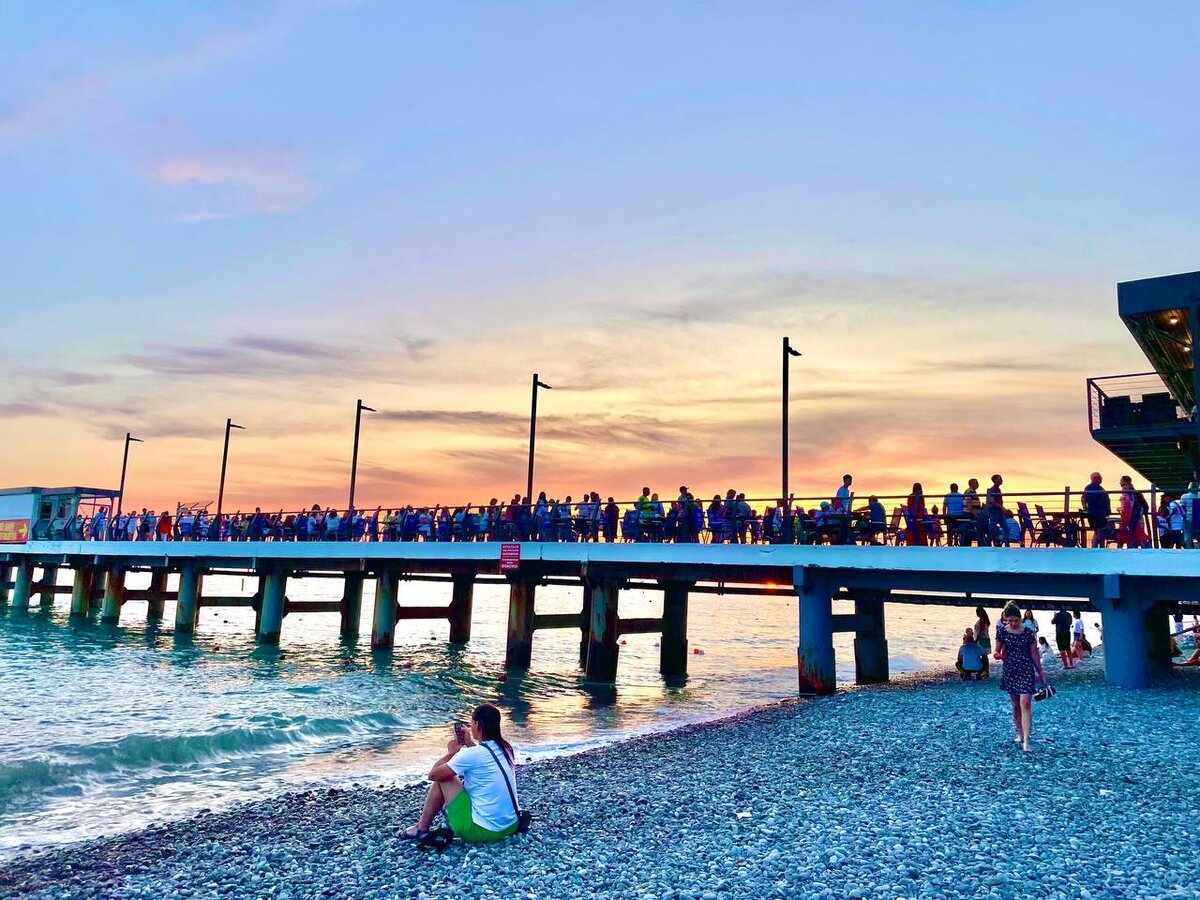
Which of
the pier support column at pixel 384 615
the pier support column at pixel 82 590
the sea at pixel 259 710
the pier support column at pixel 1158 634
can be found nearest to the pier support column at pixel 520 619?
the sea at pixel 259 710

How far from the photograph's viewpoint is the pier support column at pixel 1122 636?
13727 mm

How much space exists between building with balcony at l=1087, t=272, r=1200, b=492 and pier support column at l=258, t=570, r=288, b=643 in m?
26.7

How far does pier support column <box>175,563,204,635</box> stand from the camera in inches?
1309

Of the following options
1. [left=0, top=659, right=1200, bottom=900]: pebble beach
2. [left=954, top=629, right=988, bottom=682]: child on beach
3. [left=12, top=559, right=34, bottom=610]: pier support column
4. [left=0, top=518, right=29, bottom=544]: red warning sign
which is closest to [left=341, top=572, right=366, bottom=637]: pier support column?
[left=0, top=518, right=29, bottom=544]: red warning sign

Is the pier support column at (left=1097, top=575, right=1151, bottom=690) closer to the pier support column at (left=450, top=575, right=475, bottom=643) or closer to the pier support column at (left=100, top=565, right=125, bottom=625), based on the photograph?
the pier support column at (left=450, top=575, right=475, bottom=643)

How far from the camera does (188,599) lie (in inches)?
1326

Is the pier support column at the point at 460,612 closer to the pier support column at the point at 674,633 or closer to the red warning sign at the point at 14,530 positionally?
the pier support column at the point at 674,633

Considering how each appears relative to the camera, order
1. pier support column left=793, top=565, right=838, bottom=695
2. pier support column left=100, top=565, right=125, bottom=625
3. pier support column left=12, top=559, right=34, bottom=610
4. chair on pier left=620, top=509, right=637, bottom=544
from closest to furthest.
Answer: pier support column left=793, top=565, right=838, bottom=695 < chair on pier left=620, top=509, right=637, bottom=544 < pier support column left=100, top=565, right=125, bottom=625 < pier support column left=12, top=559, right=34, bottom=610

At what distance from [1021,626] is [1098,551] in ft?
21.1

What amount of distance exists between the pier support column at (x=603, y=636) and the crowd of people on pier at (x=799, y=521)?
5.64ft

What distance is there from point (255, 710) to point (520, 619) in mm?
8116

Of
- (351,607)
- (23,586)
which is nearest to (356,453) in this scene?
(351,607)

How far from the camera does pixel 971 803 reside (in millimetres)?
7512

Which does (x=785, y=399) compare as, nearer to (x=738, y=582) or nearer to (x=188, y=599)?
(x=738, y=582)
